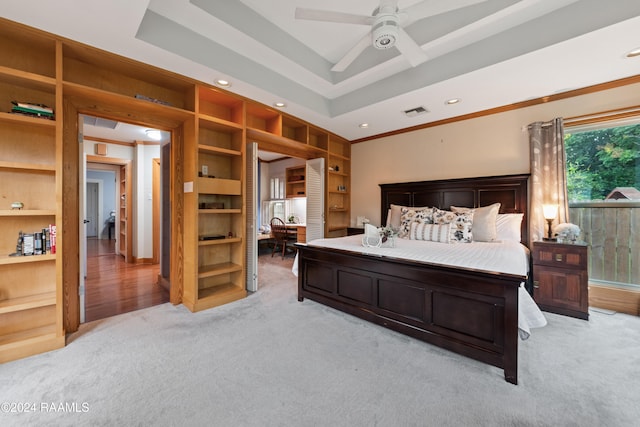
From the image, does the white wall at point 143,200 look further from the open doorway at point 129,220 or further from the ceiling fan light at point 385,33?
the ceiling fan light at point 385,33

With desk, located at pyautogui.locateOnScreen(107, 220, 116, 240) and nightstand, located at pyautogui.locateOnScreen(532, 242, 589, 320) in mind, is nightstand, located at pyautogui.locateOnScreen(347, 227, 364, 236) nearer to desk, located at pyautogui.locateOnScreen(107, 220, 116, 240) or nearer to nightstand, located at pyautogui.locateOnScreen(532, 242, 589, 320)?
nightstand, located at pyautogui.locateOnScreen(532, 242, 589, 320)

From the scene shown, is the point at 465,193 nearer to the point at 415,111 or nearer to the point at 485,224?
the point at 485,224

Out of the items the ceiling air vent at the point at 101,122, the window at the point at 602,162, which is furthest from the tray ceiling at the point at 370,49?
the ceiling air vent at the point at 101,122

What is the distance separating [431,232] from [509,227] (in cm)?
109

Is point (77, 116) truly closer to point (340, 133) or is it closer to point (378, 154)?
point (340, 133)

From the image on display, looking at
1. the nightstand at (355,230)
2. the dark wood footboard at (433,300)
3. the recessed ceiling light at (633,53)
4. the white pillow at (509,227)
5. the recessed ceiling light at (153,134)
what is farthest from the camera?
the nightstand at (355,230)

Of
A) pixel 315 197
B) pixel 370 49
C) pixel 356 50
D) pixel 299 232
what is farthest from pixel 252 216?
pixel 370 49

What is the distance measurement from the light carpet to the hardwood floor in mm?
393

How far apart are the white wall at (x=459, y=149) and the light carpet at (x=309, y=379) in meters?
2.22

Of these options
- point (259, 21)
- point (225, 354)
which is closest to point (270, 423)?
point (225, 354)

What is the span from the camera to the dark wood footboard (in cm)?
169

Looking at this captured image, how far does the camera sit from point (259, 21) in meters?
2.53

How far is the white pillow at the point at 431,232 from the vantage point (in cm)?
302

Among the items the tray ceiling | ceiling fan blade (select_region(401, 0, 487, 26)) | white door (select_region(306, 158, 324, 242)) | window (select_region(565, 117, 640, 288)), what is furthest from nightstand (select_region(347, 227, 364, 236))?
ceiling fan blade (select_region(401, 0, 487, 26))
